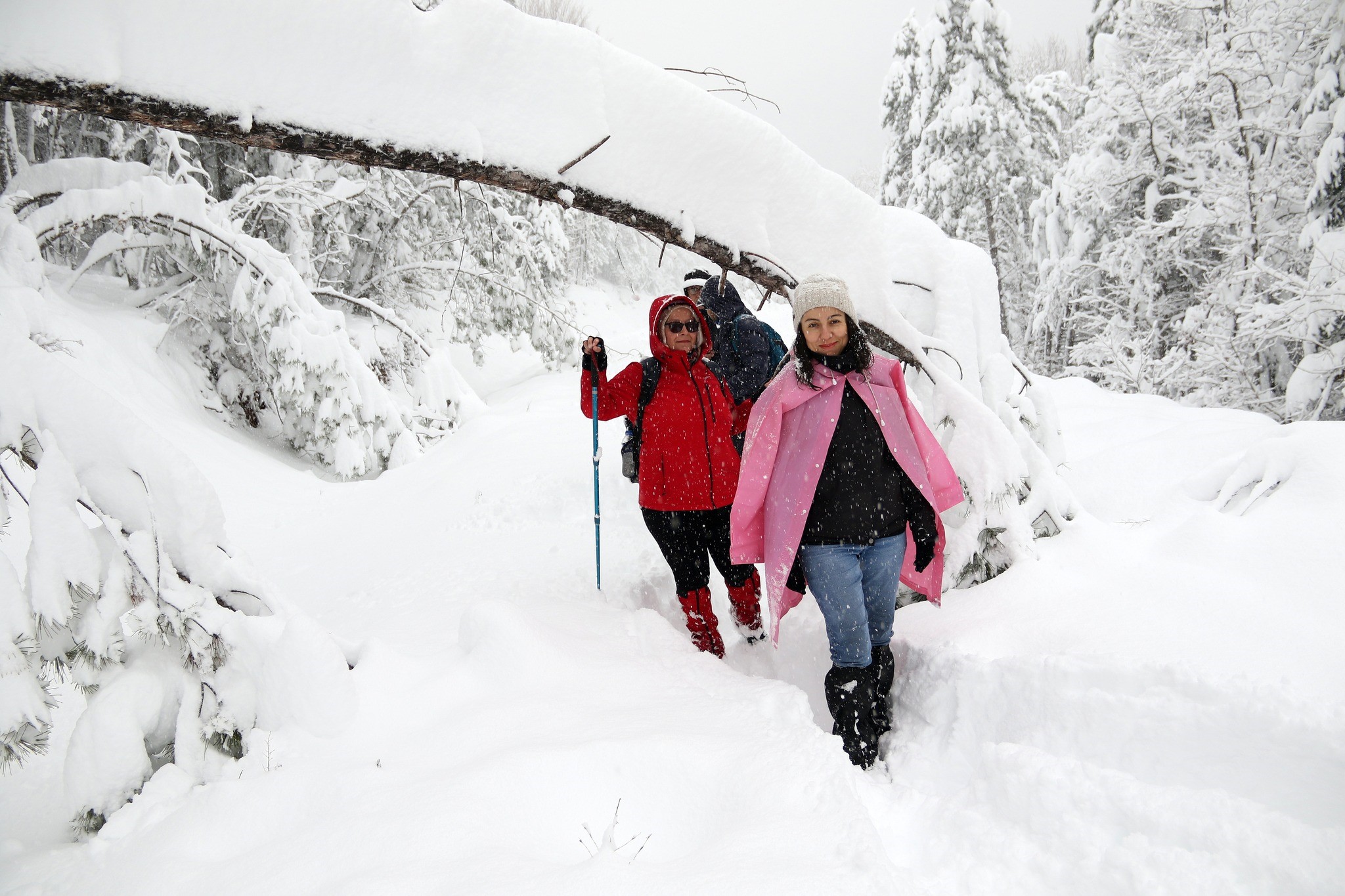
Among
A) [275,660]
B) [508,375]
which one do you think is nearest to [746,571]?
[275,660]

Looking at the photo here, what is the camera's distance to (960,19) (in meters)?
16.9

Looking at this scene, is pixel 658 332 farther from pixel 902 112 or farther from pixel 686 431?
pixel 902 112

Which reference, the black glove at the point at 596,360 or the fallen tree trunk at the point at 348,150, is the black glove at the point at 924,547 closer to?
the fallen tree trunk at the point at 348,150

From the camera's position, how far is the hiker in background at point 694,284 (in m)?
3.61

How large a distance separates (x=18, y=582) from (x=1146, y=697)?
3326 mm

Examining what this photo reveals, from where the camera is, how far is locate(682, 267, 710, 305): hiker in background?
361cm

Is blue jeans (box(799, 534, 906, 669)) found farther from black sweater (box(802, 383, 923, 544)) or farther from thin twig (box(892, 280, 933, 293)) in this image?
thin twig (box(892, 280, 933, 293))

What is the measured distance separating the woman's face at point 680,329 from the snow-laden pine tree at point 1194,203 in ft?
23.8

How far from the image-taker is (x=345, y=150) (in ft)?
8.14

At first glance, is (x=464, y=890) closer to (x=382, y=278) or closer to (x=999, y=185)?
(x=382, y=278)

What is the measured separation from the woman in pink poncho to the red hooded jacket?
565 mm

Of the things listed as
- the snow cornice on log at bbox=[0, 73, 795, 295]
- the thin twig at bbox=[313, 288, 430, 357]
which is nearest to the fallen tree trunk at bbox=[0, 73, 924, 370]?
the snow cornice on log at bbox=[0, 73, 795, 295]

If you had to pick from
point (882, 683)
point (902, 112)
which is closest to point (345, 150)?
point (882, 683)

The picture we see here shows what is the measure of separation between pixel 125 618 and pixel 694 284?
9.80 feet
